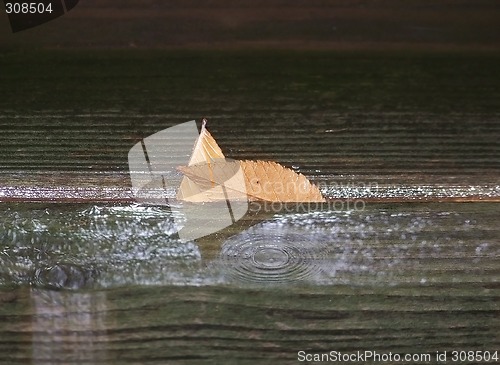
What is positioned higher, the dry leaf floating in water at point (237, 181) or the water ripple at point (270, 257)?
the dry leaf floating in water at point (237, 181)

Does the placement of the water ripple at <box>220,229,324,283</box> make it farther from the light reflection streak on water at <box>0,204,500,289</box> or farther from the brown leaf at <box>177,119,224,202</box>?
the brown leaf at <box>177,119,224,202</box>

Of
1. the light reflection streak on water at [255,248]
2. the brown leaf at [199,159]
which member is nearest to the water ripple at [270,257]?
the light reflection streak on water at [255,248]

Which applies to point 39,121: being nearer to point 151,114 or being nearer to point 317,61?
point 151,114

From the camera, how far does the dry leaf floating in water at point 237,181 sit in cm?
90

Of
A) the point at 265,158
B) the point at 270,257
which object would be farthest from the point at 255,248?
the point at 265,158

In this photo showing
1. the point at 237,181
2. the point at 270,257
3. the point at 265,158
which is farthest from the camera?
the point at 265,158

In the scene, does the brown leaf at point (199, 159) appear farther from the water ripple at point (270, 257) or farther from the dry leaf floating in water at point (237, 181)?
the water ripple at point (270, 257)

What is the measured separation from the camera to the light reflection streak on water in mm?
722

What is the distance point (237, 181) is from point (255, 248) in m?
0.15

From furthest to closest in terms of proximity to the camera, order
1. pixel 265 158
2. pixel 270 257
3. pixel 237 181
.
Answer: pixel 265 158 < pixel 237 181 < pixel 270 257

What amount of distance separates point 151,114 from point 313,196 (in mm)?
414

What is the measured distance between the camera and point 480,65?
149 centimetres

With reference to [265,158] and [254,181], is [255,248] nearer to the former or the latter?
[254,181]

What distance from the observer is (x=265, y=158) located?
105 cm
